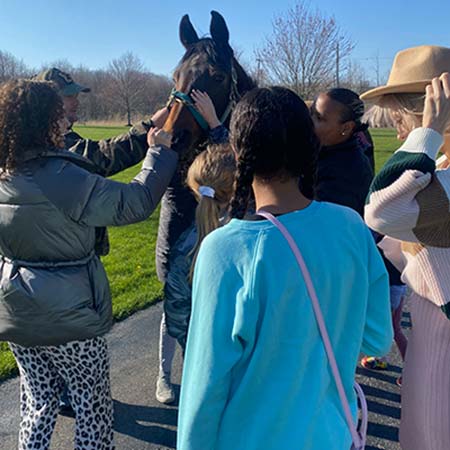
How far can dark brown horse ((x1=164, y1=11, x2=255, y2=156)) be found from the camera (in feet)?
9.18

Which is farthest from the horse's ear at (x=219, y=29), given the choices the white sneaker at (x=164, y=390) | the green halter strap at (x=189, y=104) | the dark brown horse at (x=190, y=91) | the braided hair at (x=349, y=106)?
the white sneaker at (x=164, y=390)

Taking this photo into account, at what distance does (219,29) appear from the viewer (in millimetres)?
2930

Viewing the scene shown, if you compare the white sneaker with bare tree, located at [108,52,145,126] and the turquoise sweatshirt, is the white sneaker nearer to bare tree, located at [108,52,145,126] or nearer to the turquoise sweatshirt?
the turquoise sweatshirt

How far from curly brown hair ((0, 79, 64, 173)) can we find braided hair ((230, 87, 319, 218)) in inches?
38.3

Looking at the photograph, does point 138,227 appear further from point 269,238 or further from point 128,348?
point 269,238

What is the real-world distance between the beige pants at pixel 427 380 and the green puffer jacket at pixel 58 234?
3.67ft

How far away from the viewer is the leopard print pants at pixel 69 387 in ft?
7.09

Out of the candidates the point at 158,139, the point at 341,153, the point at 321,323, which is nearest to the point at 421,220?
the point at 321,323

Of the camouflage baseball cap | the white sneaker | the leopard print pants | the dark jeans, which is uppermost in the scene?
the camouflage baseball cap

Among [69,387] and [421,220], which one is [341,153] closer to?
[421,220]

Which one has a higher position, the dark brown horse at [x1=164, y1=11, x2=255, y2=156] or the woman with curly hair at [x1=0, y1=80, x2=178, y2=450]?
the dark brown horse at [x1=164, y1=11, x2=255, y2=156]

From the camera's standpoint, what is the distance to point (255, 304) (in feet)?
3.93

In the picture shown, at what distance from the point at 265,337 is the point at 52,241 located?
112cm

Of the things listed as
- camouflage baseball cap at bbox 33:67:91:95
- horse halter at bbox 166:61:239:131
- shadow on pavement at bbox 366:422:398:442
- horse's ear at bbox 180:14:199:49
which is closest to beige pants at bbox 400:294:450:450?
shadow on pavement at bbox 366:422:398:442
